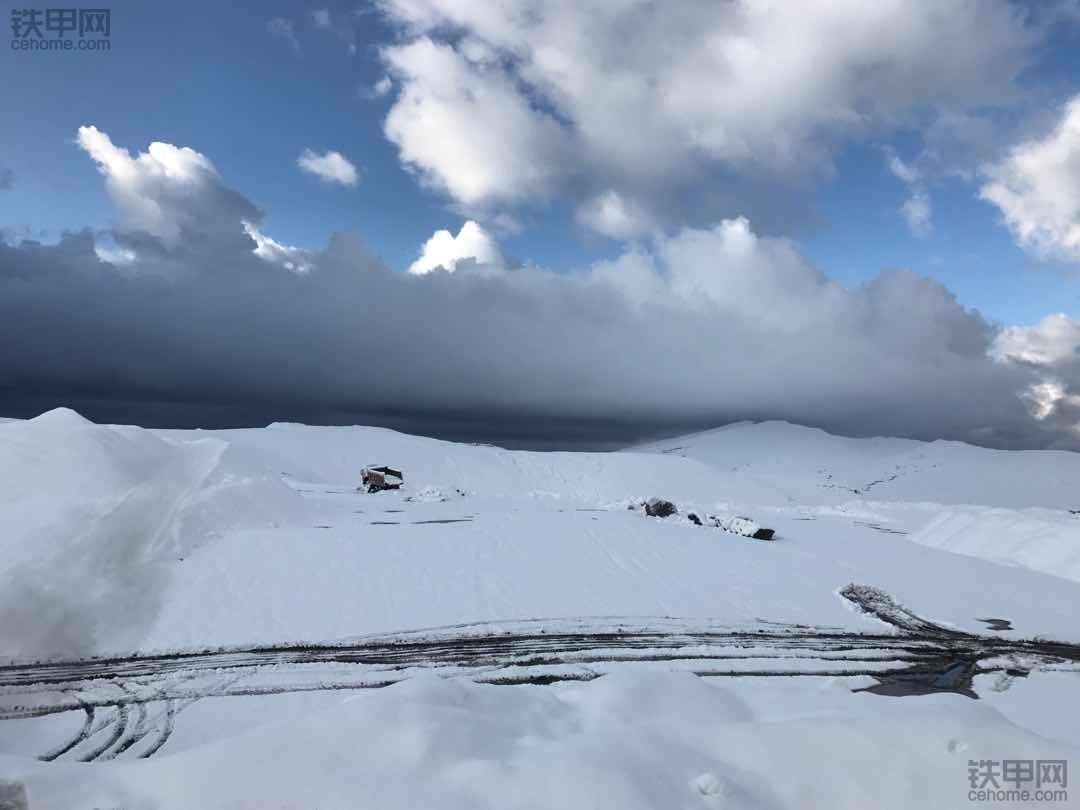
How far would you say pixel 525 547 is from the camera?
18.5 meters

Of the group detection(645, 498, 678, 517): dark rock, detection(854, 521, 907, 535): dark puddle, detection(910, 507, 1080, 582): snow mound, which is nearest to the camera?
detection(910, 507, 1080, 582): snow mound

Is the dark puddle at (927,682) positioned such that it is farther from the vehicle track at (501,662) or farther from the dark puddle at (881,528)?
the dark puddle at (881,528)

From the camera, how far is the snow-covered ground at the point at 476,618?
15.6ft

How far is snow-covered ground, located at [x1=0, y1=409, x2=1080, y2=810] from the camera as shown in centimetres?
475

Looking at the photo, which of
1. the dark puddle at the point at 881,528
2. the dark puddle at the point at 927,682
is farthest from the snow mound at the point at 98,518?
the dark puddle at the point at 881,528

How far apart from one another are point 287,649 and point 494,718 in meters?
6.59

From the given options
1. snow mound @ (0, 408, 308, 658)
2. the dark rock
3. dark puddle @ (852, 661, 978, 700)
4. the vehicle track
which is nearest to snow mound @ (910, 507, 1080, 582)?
the vehicle track

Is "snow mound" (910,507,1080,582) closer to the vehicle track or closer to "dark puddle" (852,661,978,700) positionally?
the vehicle track

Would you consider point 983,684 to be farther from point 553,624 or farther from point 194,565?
point 194,565

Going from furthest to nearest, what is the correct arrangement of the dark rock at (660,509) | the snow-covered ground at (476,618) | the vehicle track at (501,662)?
the dark rock at (660,509) → the vehicle track at (501,662) → the snow-covered ground at (476,618)

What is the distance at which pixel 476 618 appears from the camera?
12.5 meters

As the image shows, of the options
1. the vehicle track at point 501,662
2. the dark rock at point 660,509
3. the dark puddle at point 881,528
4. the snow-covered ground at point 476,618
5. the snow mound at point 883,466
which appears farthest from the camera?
the snow mound at point 883,466

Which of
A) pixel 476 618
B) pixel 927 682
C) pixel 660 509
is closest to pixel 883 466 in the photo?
pixel 660 509

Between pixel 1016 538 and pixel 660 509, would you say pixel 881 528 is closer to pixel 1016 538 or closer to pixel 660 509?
pixel 1016 538
